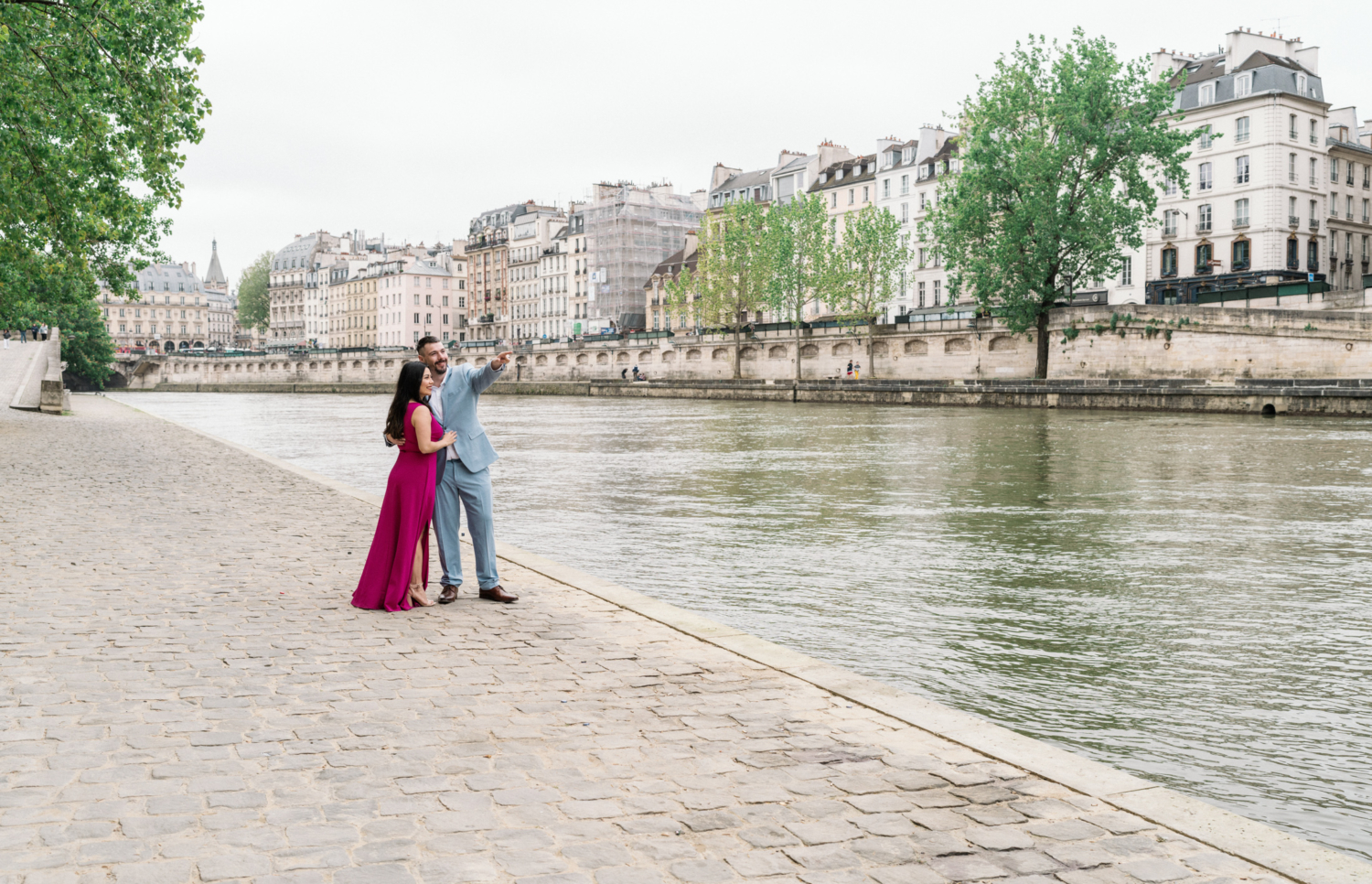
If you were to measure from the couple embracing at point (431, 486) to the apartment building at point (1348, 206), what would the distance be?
66.1 meters

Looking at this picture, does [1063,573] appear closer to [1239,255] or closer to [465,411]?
[465,411]

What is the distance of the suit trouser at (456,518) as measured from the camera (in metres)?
7.92

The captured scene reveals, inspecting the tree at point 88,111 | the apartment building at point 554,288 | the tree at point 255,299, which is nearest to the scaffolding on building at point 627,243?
the apartment building at point 554,288

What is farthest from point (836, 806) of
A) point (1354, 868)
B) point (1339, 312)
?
point (1339, 312)

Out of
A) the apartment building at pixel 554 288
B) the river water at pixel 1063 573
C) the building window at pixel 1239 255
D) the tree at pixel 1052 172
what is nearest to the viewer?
the river water at pixel 1063 573

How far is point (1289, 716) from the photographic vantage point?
630 centimetres

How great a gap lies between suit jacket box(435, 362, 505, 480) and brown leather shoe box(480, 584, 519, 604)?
2.62 feet

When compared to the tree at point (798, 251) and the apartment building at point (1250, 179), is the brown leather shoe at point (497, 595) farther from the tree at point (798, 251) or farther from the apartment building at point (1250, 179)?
the tree at point (798, 251)

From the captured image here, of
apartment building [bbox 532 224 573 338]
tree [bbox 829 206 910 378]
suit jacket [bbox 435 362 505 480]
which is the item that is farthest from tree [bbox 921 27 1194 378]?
apartment building [bbox 532 224 573 338]

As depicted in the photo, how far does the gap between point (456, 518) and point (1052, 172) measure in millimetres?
47028

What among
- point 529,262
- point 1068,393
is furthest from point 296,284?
point 1068,393

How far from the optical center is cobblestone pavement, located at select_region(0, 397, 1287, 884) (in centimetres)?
365

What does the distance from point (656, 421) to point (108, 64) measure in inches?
1000

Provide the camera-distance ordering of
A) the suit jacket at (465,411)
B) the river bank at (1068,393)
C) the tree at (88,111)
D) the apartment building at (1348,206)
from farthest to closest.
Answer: the apartment building at (1348,206)
the river bank at (1068,393)
the tree at (88,111)
the suit jacket at (465,411)
